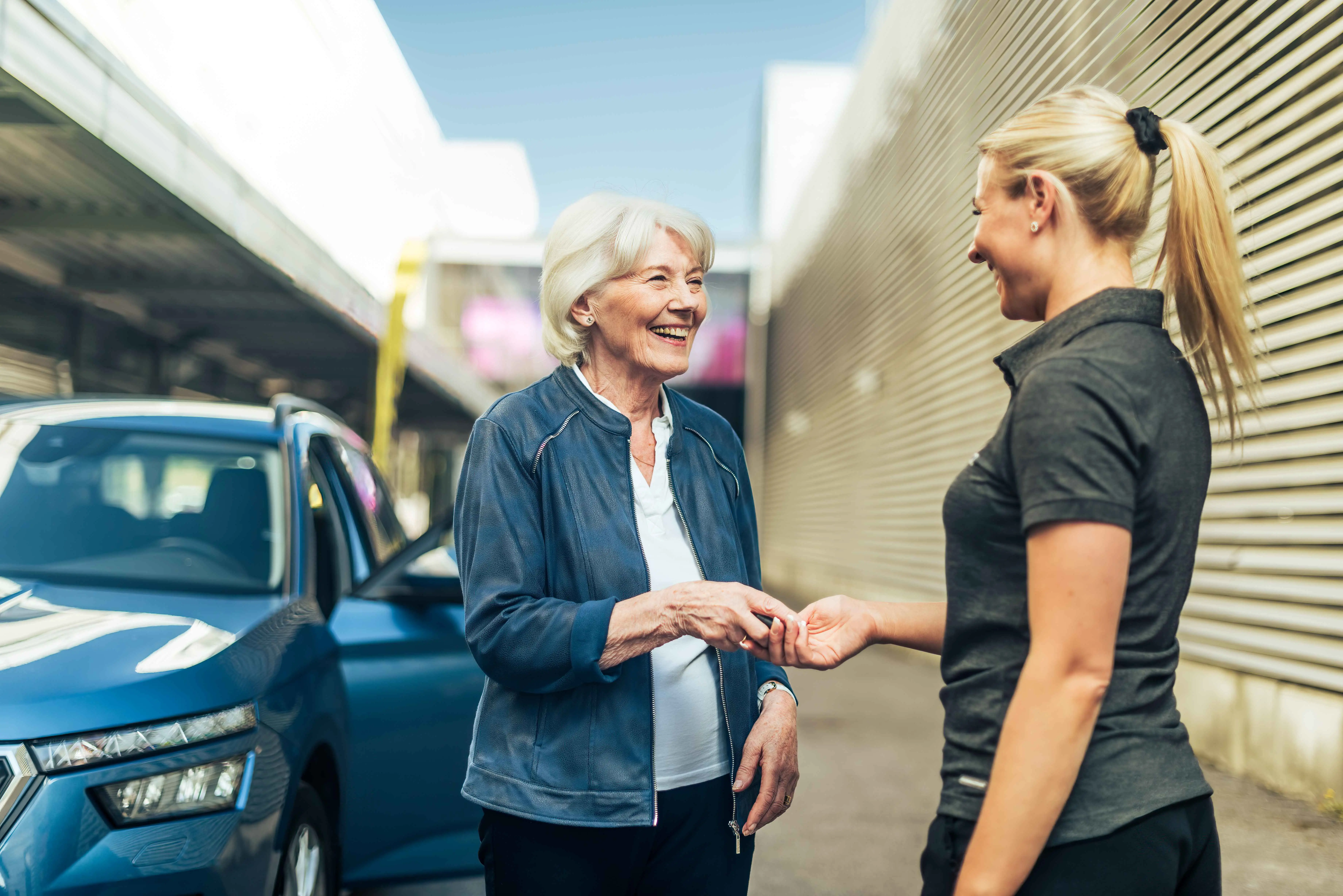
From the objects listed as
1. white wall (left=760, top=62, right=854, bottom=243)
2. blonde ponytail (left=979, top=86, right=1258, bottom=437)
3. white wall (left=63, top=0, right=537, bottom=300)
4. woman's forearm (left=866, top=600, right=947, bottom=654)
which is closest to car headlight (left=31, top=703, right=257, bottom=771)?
woman's forearm (left=866, top=600, right=947, bottom=654)

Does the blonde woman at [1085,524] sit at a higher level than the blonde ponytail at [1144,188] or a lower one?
lower

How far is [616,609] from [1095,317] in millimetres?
893

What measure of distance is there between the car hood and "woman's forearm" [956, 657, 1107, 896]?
1.96m

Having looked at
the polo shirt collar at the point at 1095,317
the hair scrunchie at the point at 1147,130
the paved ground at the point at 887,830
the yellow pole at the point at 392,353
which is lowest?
the paved ground at the point at 887,830

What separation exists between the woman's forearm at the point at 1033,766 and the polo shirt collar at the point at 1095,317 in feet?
1.38

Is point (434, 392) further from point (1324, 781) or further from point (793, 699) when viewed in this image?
point (793, 699)

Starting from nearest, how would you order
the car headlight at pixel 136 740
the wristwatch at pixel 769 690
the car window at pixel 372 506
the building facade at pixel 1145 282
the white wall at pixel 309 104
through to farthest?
the wristwatch at pixel 769 690 < the car headlight at pixel 136 740 < the car window at pixel 372 506 < the building facade at pixel 1145 282 < the white wall at pixel 309 104

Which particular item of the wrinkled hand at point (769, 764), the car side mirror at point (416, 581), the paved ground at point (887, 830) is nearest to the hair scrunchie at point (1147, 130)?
the wrinkled hand at point (769, 764)

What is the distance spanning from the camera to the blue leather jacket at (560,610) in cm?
190

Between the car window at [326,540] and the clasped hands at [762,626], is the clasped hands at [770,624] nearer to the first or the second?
the clasped hands at [762,626]

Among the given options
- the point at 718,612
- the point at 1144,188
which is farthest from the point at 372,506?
the point at 1144,188

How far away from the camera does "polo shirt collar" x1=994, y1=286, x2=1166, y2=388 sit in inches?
58.9

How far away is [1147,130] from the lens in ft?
5.02

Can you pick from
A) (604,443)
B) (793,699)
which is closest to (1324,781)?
(793,699)
